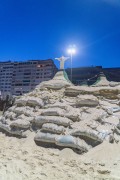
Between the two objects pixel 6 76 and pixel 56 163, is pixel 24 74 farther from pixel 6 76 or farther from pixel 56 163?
pixel 56 163

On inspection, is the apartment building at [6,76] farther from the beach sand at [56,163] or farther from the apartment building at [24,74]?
the beach sand at [56,163]

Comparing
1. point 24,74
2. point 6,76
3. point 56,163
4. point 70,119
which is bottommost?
point 56,163

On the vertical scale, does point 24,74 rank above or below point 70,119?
above

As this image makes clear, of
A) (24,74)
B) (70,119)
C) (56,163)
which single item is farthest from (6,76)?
(56,163)

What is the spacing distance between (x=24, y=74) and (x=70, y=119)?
7481 centimetres

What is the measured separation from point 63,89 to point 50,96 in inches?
46.9

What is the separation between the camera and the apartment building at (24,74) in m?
77.1

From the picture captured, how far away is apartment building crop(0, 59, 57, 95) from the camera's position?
253ft

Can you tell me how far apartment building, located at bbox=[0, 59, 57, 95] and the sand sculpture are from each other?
220 ft

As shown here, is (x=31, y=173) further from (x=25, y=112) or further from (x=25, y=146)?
(x=25, y=112)

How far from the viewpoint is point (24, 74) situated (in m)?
80.8

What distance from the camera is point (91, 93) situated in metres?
9.70

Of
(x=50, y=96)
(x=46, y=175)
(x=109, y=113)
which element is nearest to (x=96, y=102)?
(x=109, y=113)

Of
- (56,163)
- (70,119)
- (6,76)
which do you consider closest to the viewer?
(56,163)
